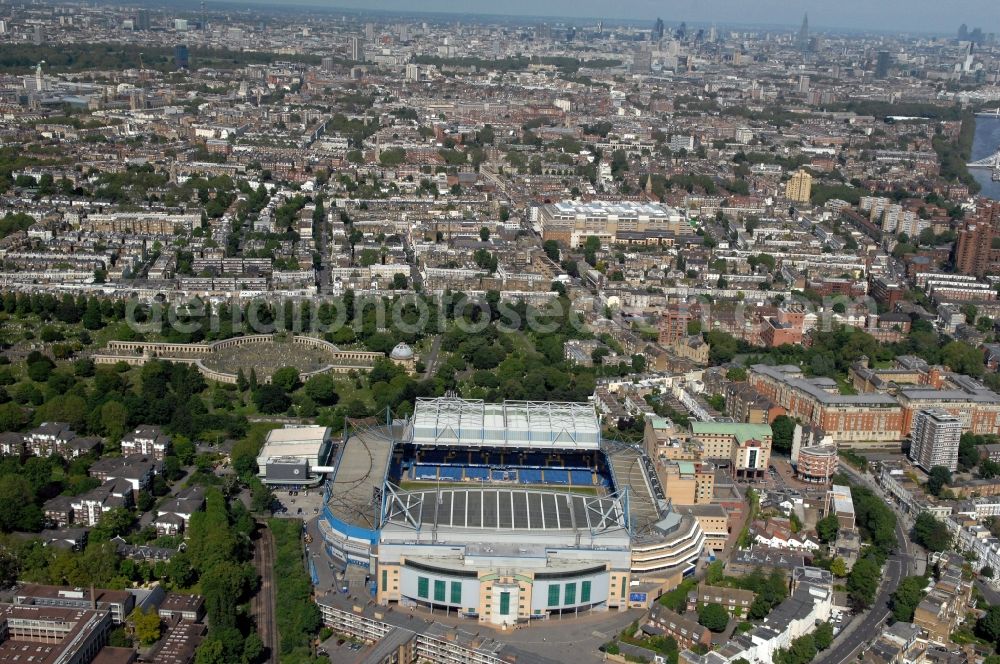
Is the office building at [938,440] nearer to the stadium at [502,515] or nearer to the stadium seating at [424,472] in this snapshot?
the stadium at [502,515]

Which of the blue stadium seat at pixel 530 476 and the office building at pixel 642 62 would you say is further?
the office building at pixel 642 62

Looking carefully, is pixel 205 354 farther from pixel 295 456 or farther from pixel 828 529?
pixel 828 529

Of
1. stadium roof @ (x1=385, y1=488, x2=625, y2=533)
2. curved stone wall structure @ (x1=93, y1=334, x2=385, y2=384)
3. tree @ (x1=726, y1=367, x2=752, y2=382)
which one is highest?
stadium roof @ (x1=385, y1=488, x2=625, y2=533)

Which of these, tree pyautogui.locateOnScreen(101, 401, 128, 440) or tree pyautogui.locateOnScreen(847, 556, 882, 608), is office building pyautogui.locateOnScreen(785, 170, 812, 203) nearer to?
tree pyautogui.locateOnScreen(847, 556, 882, 608)

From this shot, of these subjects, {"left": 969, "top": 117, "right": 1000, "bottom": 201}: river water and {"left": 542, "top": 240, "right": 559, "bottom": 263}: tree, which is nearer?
{"left": 542, "top": 240, "right": 559, "bottom": 263}: tree

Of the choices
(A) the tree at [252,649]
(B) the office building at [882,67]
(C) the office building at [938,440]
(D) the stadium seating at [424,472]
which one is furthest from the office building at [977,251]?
(B) the office building at [882,67]

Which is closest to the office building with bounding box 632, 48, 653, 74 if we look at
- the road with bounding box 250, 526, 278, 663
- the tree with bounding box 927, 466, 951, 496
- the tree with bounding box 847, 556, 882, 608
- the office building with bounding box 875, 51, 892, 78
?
the office building with bounding box 875, 51, 892, 78

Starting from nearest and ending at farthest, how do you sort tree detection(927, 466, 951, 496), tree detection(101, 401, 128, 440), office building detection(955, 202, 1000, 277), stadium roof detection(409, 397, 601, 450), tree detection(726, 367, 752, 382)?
stadium roof detection(409, 397, 601, 450) < tree detection(927, 466, 951, 496) < tree detection(101, 401, 128, 440) < tree detection(726, 367, 752, 382) < office building detection(955, 202, 1000, 277)
